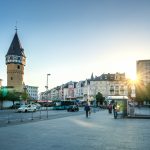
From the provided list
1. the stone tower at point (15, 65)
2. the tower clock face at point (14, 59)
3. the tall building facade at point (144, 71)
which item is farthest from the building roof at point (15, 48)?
the tall building facade at point (144, 71)

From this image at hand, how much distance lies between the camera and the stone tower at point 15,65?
132750 mm

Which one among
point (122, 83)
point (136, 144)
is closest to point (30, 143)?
point (136, 144)

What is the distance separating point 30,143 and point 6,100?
268ft

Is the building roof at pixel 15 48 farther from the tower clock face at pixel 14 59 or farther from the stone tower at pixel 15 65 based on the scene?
the tower clock face at pixel 14 59

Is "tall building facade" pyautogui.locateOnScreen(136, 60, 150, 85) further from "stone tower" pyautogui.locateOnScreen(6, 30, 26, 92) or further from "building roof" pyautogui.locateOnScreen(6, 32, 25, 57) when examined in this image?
"building roof" pyautogui.locateOnScreen(6, 32, 25, 57)

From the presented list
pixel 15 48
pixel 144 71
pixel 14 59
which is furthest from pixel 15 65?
pixel 144 71

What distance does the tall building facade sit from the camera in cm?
14950

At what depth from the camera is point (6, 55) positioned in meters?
137

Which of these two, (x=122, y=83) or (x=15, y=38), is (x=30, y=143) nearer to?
(x=15, y=38)

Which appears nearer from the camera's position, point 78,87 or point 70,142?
point 70,142

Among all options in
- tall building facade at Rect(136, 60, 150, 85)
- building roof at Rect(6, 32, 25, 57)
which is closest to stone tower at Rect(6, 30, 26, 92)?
building roof at Rect(6, 32, 25, 57)

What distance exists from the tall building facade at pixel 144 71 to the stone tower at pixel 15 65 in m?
57.8

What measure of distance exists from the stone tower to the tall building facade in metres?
57.8

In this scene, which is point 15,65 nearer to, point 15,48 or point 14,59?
point 14,59
